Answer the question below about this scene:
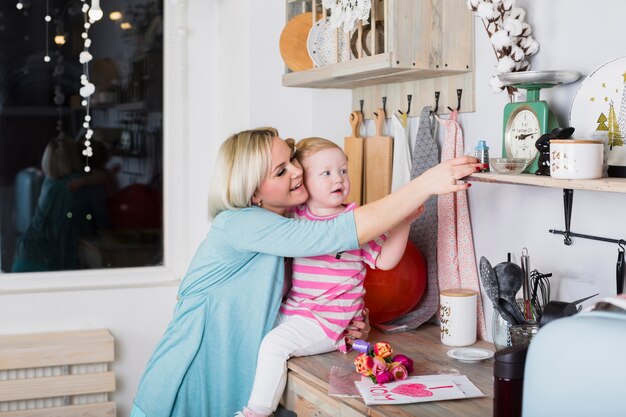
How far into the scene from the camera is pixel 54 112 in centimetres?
299

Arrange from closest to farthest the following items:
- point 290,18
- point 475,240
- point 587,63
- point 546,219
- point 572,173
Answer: point 572,173
point 587,63
point 546,219
point 475,240
point 290,18

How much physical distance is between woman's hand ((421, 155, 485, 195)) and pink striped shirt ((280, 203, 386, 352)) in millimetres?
327

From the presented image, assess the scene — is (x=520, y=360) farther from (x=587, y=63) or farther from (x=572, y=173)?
(x=587, y=63)

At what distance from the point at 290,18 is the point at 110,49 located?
2.37 feet

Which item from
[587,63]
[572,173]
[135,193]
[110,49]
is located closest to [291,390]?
[572,173]

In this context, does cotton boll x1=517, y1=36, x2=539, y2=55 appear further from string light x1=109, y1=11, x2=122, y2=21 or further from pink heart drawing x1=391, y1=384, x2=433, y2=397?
string light x1=109, y1=11, x2=122, y2=21

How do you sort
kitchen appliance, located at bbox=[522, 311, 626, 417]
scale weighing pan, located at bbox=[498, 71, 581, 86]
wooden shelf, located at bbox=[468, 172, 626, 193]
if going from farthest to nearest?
scale weighing pan, located at bbox=[498, 71, 581, 86] < wooden shelf, located at bbox=[468, 172, 626, 193] < kitchen appliance, located at bbox=[522, 311, 626, 417]

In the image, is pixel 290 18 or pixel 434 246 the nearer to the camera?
pixel 434 246

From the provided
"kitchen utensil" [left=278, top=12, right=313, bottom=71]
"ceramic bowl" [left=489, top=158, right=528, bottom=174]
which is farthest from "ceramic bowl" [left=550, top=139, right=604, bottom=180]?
"kitchen utensil" [left=278, top=12, right=313, bottom=71]

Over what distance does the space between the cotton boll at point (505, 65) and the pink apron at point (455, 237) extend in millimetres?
345

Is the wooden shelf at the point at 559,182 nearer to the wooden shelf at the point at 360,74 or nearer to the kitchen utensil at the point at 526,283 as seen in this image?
the kitchen utensil at the point at 526,283

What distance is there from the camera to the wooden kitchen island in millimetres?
1680

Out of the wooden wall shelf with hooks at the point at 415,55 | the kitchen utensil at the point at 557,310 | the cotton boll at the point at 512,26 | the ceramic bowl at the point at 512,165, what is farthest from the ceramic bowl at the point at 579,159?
the wooden wall shelf with hooks at the point at 415,55

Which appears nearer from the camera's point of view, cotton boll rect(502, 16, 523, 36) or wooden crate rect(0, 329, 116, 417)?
cotton boll rect(502, 16, 523, 36)
